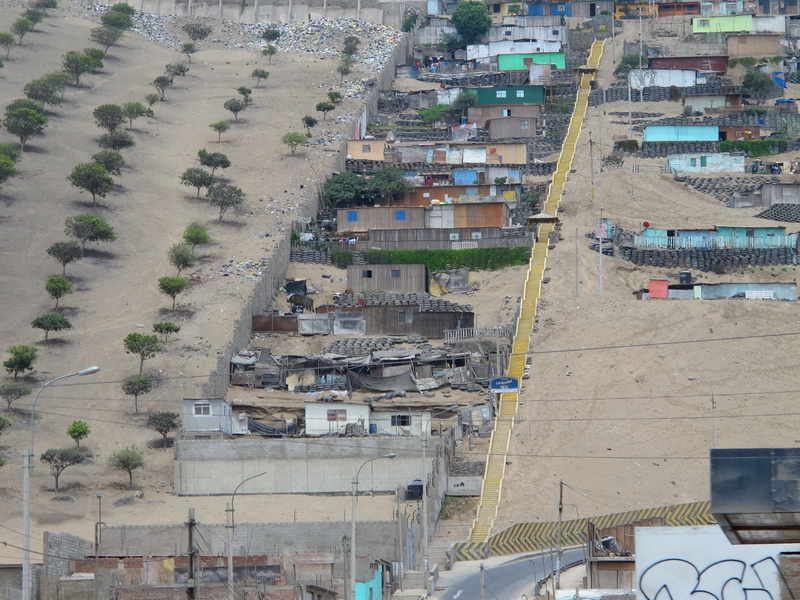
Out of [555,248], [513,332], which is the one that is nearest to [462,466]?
[513,332]

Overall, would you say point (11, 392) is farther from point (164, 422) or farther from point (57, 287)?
point (57, 287)

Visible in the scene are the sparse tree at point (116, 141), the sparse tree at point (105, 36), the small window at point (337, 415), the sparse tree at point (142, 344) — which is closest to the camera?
the small window at point (337, 415)

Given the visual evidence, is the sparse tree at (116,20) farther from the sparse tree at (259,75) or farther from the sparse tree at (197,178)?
the sparse tree at (197,178)

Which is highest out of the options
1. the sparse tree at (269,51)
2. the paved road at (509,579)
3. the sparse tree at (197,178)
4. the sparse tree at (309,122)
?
the sparse tree at (269,51)

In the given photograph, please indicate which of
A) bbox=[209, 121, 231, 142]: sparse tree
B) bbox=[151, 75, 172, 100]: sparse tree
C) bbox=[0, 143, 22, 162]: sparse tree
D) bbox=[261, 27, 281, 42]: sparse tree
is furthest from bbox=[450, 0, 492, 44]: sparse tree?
bbox=[0, 143, 22, 162]: sparse tree

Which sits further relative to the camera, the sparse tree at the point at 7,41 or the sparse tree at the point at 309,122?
the sparse tree at the point at 7,41

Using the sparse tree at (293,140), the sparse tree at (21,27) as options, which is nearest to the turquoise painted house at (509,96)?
the sparse tree at (293,140)
